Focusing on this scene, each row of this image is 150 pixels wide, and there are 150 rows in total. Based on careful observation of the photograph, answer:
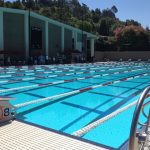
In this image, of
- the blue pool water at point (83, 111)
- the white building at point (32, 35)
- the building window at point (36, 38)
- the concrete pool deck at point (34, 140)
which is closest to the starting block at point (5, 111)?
the concrete pool deck at point (34, 140)

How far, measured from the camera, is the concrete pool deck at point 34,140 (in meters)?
3.28

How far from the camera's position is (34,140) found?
3492mm

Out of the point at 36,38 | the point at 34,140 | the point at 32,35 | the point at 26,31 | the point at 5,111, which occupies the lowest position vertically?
the point at 34,140

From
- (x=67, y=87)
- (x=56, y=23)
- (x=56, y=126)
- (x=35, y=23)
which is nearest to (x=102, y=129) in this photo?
(x=56, y=126)

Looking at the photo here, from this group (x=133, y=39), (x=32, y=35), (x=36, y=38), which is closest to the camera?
(x=32, y=35)

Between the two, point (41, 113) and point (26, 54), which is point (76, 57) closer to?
point (26, 54)

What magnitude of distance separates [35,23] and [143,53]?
1777 cm

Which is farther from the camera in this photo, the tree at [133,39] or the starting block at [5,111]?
the tree at [133,39]

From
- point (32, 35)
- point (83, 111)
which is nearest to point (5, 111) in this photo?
point (83, 111)

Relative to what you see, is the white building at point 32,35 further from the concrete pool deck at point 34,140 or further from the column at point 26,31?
the concrete pool deck at point 34,140

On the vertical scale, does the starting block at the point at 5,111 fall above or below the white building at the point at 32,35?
below

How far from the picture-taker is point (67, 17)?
2367 inches

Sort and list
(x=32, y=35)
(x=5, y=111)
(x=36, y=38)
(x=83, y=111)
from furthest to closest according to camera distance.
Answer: (x=36, y=38) < (x=32, y=35) < (x=83, y=111) < (x=5, y=111)

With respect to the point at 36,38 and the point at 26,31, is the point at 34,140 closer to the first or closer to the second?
the point at 26,31
